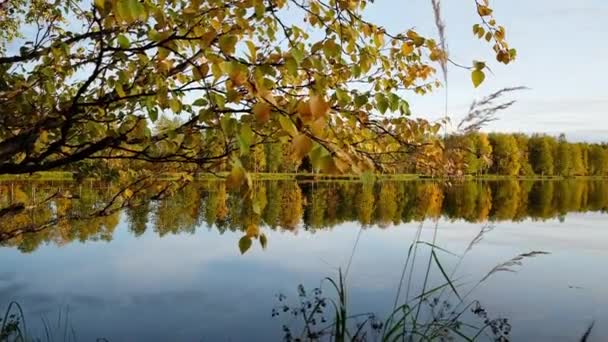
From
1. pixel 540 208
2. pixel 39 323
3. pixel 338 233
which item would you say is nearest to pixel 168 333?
pixel 39 323

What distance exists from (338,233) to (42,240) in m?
12.7

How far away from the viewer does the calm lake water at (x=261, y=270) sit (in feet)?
37.3

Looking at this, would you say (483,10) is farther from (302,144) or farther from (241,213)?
(241,213)

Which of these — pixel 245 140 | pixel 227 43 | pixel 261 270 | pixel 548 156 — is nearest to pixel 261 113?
pixel 245 140

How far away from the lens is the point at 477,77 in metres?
2.35

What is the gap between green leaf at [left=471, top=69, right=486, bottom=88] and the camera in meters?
2.35

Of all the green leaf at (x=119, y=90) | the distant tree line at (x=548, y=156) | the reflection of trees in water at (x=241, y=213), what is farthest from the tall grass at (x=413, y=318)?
the distant tree line at (x=548, y=156)

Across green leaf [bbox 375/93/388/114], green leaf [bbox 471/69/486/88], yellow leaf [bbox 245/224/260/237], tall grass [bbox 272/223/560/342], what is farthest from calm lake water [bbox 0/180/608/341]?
green leaf [bbox 471/69/486/88]

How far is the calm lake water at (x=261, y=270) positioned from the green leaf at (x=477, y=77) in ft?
3.62

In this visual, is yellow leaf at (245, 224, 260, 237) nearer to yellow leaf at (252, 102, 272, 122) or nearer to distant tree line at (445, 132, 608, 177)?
yellow leaf at (252, 102, 272, 122)

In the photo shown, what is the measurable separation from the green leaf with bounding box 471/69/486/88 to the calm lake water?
1104 millimetres

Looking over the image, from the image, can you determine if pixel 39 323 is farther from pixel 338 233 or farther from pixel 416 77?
pixel 338 233

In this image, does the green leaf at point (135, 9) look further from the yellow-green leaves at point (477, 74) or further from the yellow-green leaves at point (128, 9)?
the yellow-green leaves at point (477, 74)

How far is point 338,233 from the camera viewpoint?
24.6m
